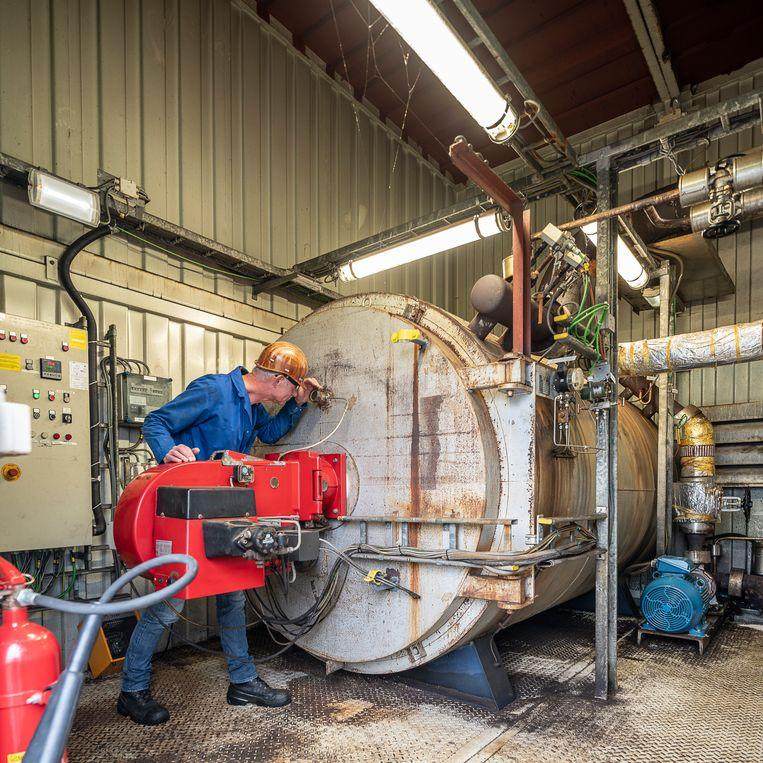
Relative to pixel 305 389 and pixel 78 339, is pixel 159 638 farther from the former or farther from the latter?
pixel 78 339

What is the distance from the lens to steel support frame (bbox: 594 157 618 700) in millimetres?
3047

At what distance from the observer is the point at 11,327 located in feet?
10.3

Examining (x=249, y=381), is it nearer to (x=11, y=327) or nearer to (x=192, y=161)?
(x=11, y=327)

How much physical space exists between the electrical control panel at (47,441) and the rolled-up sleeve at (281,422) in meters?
1.08

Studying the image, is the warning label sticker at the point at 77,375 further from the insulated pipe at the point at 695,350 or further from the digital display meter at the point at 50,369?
the insulated pipe at the point at 695,350

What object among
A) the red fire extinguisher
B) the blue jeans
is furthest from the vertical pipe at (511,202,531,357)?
the red fire extinguisher

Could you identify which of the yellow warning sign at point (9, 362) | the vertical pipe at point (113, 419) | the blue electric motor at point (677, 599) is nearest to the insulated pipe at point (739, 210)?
the blue electric motor at point (677, 599)

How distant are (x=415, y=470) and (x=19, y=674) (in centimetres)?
182

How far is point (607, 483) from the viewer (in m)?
3.15

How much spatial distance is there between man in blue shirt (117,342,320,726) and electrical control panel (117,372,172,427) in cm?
84

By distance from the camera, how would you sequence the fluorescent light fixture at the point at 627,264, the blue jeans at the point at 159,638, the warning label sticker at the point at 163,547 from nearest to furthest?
the warning label sticker at the point at 163,547 → the blue jeans at the point at 159,638 → the fluorescent light fixture at the point at 627,264

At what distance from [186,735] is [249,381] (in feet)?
5.62

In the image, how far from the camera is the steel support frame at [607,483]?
3.05 meters

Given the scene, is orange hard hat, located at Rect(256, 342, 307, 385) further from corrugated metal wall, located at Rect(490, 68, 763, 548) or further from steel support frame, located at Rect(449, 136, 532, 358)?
corrugated metal wall, located at Rect(490, 68, 763, 548)
